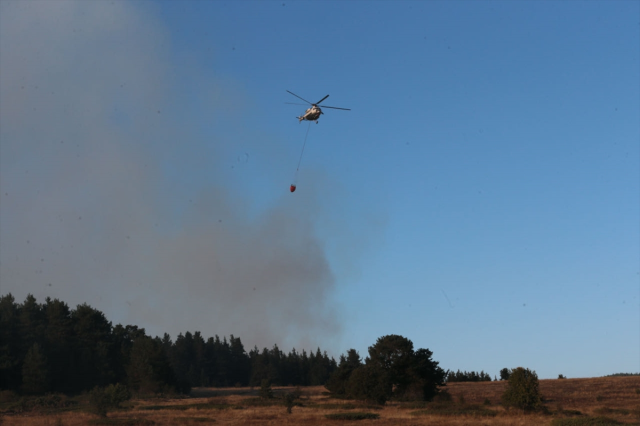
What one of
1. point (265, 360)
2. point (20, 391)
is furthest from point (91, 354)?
point (265, 360)

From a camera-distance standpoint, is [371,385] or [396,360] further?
[396,360]

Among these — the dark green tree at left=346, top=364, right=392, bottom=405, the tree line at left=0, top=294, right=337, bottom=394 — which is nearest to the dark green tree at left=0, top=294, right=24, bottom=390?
the tree line at left=0, top=294, right=337, bottom=394

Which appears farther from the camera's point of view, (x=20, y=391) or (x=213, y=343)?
(x=213, y=343)

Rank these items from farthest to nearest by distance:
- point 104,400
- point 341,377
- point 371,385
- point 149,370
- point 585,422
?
point 149,370, point 341,377, point 371,385, point 104,400, point 585,422

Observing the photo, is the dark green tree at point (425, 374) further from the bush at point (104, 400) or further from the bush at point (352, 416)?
the bush at point (104, 400)

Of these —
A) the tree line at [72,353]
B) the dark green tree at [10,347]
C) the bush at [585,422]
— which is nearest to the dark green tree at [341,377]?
the tree line at [72,353]

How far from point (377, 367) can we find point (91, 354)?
45339mm

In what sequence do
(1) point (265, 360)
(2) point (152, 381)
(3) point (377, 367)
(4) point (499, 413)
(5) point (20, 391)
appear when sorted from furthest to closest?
(1) point (265, 360) → (2) point (152, 381) → (5) point (20, 391) → (3) point (377, 367) → (4) point (499, 413)

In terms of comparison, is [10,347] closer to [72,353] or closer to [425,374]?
[72,353]

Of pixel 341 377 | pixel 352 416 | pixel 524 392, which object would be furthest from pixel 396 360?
pixel 352 416

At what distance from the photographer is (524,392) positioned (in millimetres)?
39312

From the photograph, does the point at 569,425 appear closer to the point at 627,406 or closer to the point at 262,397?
the point at 627,406

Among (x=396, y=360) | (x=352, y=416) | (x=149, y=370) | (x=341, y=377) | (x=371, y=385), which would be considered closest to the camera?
(x=352, y=416)

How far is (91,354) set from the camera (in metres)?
78.4
